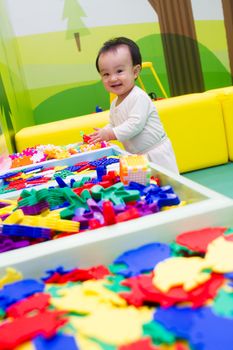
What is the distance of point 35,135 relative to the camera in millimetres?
2574

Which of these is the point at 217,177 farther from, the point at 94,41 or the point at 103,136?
the point at 94,41

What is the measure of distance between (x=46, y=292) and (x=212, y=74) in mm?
4041

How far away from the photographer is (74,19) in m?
3.81

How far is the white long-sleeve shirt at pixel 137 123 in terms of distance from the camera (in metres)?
1.49

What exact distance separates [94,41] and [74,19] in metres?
0.27

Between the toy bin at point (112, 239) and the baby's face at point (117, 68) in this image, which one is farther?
the baby's face at point (117, 68)

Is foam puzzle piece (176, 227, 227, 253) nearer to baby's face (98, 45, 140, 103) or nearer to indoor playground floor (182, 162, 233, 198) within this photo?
baby's face (98, 45, 140, 103)

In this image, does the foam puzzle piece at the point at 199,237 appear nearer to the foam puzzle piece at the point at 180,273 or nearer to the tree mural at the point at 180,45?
the foam puzzle piece at the point at 180,273

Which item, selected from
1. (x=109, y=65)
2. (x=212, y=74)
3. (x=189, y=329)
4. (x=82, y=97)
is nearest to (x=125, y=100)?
(x=109, y=65)

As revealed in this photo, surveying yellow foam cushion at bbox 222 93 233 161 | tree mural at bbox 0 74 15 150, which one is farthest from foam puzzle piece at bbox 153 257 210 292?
yellow foam cushion at bbox 222 93 233 161

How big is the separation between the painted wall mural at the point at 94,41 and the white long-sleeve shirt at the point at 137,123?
2237 mm

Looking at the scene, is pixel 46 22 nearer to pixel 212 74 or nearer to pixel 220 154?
pixel 212 74

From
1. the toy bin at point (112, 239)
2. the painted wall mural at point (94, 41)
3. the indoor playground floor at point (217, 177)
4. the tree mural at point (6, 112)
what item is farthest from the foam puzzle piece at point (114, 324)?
the painted wall mural at point (94, 41)

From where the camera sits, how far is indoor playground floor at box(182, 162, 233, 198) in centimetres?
228
